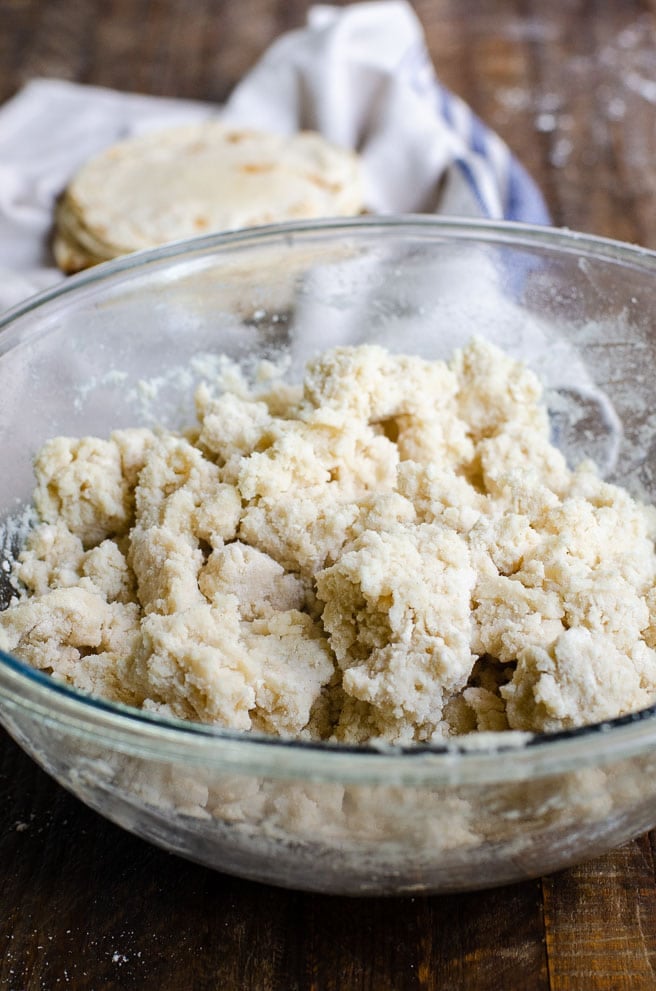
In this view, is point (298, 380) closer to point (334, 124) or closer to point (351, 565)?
point (351, 565)

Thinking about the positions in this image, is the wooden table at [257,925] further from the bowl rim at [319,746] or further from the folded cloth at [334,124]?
the folded cloth at [334,124]

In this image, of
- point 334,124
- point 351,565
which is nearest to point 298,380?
point 351,565

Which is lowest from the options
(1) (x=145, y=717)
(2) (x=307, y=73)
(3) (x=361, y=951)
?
(3) (x=361, y=951)

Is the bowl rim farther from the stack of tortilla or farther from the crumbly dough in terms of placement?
the stack of tortilla

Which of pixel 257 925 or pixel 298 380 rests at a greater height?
pixel 298 380

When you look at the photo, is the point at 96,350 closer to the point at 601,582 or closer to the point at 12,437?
the point at 12,437

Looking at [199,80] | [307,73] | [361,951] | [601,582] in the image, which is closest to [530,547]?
[601,582]

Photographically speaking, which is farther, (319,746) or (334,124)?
(334,124)
